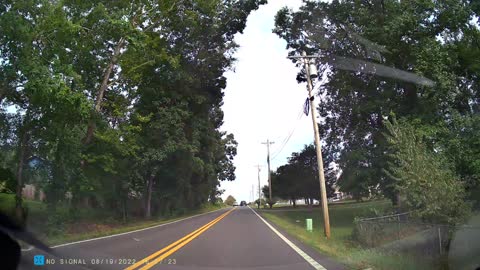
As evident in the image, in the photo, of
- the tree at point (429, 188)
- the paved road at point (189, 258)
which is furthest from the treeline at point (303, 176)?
the paved road at point (189, 258)

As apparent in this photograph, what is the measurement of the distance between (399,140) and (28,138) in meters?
17.3

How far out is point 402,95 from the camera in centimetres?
2719

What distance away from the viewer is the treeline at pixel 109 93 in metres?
18.6

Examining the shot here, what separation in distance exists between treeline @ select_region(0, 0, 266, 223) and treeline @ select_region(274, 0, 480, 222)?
8.32 meters

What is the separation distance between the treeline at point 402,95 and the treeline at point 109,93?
832cm

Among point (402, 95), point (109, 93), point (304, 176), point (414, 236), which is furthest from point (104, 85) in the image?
point (304, 176)

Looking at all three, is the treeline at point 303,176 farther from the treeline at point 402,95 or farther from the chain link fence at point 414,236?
the chain link fence at point 414,236

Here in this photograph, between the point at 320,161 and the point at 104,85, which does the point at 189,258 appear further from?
the point at 104,85

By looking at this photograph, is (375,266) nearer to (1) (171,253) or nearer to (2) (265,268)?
(2) (265,268)

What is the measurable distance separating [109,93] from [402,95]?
18182 mm

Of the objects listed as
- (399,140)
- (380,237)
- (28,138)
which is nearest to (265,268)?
(399,140)

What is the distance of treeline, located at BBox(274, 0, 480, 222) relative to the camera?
51.4ft

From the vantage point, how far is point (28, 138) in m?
22.6

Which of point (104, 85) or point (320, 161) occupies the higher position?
point (104, 85)
